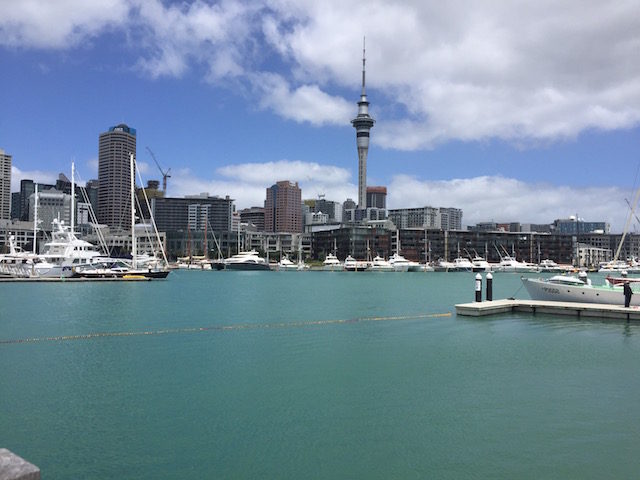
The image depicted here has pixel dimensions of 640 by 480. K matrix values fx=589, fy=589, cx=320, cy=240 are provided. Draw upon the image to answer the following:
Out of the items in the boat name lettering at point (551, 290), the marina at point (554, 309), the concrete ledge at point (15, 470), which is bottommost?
the marina at point (554, 309)

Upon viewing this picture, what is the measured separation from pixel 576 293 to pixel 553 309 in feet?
16.9

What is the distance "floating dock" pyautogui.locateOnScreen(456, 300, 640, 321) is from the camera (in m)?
43.5

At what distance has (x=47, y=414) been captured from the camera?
19.6 meters

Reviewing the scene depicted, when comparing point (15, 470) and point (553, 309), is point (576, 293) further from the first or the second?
point (15, 470)

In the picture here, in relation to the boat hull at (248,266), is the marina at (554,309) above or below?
below

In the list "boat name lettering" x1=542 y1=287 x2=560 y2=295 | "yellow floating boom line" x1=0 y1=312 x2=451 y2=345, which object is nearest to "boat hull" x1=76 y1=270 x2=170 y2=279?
"yellow floating boom line" x1=0 y1=312 x2=451 y2=345

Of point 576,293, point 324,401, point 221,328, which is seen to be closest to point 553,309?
point 576,293

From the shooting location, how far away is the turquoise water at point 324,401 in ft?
52.2

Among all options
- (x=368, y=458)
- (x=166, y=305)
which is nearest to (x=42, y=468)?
(x=368, y=458)

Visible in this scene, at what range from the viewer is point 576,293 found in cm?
5062

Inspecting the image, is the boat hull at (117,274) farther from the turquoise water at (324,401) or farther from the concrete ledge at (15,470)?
the concrete ledge at (15,470)

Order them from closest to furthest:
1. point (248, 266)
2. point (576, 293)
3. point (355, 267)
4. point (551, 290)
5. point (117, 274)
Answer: point (576, 293) → point (551, 290) → point (117, 274) → point (248, 266) → point (355, 267)

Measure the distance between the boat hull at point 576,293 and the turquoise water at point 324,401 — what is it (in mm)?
9472

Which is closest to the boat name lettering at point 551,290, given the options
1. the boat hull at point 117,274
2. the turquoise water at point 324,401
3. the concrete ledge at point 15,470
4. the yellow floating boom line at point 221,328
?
the yellow floating boom line at point 221,328
